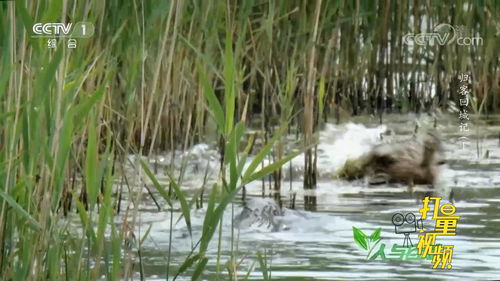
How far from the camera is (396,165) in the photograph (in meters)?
5.84

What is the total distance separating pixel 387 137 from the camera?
22.7 feet

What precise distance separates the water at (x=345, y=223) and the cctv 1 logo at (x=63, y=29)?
615 mm

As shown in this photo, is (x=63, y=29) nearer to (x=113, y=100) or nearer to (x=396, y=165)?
(x=113, y=100)

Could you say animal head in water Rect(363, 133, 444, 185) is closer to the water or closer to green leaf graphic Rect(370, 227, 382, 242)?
the water

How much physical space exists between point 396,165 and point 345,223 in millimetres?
1275

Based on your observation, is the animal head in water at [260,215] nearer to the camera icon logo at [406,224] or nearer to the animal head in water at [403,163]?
the camera icon logo at [406,224]

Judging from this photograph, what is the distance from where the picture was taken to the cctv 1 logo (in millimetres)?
2799

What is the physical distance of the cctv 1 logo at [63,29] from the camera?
2799mm

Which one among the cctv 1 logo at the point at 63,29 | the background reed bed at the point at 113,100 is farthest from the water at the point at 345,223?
the cctv 1 logo at the point at 63,29

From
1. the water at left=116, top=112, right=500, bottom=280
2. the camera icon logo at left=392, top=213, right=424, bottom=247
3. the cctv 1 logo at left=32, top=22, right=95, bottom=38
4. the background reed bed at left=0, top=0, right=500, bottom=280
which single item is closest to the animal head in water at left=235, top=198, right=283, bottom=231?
the water at left=116, top=112, right=500, bottom=280

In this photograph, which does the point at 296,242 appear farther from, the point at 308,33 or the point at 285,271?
the point at 308,33

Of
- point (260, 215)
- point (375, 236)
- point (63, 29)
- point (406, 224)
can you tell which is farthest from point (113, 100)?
point (63, 29)

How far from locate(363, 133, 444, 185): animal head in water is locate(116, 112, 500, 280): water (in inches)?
2.8

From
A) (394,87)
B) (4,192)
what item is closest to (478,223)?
(4,192)
